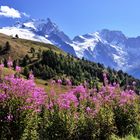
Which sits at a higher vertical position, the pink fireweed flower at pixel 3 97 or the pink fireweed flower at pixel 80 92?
the pink fireweed flower at pixel 80 92

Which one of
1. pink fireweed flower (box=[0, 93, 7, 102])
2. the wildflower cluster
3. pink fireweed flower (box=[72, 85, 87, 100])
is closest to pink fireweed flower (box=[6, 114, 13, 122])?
the wildflower cluster

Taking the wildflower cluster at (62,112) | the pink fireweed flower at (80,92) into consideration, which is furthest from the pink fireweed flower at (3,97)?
the pink fireweed flower at (80,92)

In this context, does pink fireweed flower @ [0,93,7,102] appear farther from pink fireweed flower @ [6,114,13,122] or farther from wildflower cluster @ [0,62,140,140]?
pink fireweed flower @ [6,114,13,122]

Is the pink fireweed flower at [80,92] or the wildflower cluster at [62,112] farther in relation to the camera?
the pink fireweed flower at [80,92]

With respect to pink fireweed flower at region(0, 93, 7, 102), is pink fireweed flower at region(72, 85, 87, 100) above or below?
above

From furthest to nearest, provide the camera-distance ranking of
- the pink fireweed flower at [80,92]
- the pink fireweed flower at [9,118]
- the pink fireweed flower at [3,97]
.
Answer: the pink fireweed flower at [80,92] < the pink fireweed flower at [3,97] < the pink fireweed flower at [9,118]

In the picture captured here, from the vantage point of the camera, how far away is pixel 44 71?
191 metres

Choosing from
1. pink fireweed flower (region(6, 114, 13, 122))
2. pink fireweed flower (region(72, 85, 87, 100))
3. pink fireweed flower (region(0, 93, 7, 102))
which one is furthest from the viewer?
pink fireweed flower (region(72, 85, 87, 100))

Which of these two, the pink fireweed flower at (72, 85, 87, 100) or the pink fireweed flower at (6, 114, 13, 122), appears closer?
the pink fireweed flower at (6, 114, 13, 122)

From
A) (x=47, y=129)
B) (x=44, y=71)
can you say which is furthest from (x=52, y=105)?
(x=44, y=71)

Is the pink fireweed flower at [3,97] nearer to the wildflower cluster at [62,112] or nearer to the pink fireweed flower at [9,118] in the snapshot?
the wildflower cluster at [62,112]

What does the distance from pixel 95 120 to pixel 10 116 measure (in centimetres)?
480

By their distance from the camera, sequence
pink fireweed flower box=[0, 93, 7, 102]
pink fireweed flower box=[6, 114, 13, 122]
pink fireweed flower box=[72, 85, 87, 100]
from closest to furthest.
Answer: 1. pink fireweed flower box=[6, 114, 13, 122]
2. pink fireweed flower box=[0, 93, 7, 102]
3. pink fireweed flower box=[72, 85, 87, 100]

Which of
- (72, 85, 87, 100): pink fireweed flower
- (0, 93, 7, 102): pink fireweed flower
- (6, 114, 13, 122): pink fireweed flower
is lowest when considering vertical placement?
(6, 114, 13, 122): pink fireweed flower
